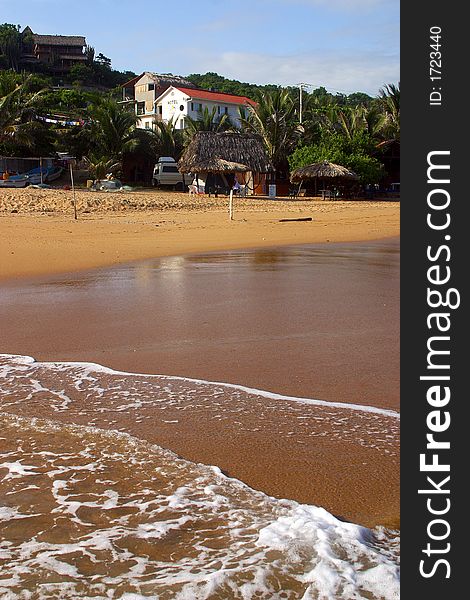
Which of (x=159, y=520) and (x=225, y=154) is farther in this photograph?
(x=225, y=154)

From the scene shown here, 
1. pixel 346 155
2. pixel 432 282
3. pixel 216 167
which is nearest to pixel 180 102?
pixel 216 167

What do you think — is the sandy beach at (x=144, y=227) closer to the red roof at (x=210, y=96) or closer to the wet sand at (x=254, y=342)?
the wet sand at (x=254, y=342)

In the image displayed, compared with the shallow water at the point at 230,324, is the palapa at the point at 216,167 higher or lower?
higher

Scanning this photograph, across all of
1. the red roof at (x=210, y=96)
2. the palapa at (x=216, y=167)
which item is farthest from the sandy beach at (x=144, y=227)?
the red roof at (x=210, y=96)

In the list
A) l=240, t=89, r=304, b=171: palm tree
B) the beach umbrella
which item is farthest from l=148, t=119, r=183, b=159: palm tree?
the beach umbrella

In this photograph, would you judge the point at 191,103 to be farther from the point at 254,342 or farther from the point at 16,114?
the point at 254,342

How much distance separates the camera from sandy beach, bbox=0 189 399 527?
3477mm

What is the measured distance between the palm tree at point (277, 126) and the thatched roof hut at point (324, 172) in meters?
4.50

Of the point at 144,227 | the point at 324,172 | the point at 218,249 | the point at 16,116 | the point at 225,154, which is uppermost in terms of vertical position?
the point at 16,116

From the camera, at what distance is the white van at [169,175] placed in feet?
124

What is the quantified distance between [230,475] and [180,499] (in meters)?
0.38

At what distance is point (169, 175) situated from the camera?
3794 centimetres

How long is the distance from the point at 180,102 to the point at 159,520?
2183 inches

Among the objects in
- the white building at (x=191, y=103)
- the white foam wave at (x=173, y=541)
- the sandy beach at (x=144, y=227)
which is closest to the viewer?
the white foam wave at (x=173, y=541)
